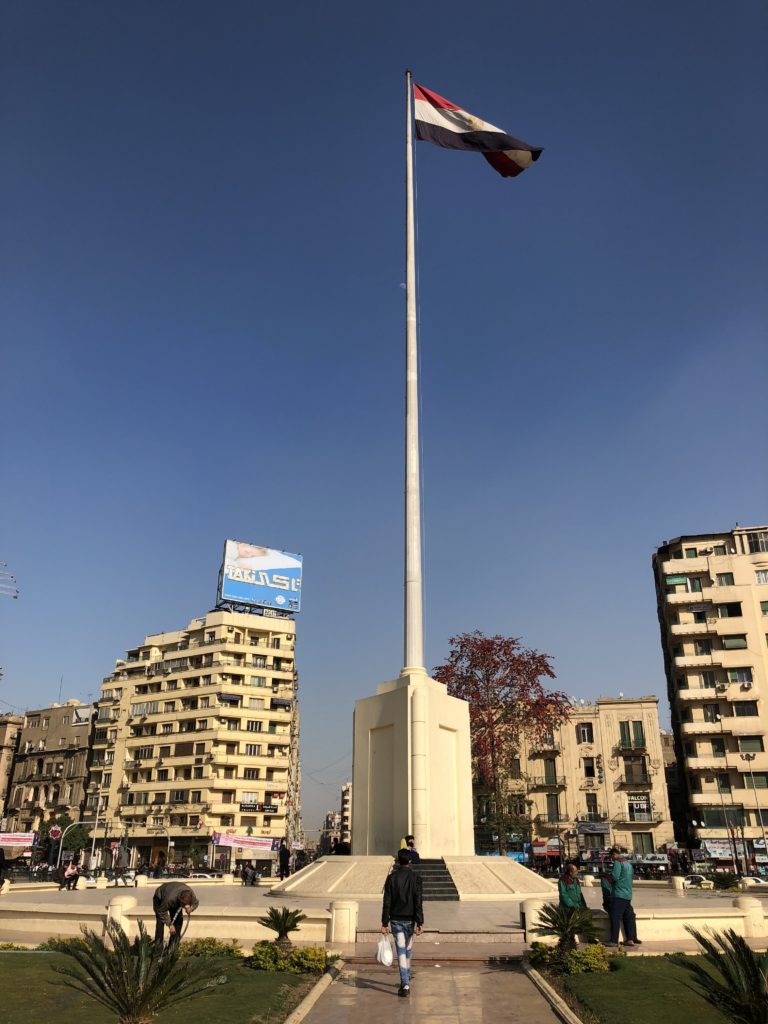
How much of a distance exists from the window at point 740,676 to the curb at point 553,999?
5183 cm

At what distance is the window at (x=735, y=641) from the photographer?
5800cm

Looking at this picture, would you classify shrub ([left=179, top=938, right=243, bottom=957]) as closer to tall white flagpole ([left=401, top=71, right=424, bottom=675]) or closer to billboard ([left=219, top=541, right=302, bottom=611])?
tall white flagpole ([left=401, top=71, right=424, bottom=675])

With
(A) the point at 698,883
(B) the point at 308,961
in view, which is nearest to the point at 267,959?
(B) the point at 308,961

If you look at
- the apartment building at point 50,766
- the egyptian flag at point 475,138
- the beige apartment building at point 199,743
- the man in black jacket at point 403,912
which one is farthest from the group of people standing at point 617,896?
the apartment building at point 50,766

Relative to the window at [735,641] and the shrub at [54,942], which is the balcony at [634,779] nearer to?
the window at [735,641]

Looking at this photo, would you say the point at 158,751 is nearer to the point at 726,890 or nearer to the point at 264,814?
the point at 264,814

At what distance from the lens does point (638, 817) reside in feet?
183

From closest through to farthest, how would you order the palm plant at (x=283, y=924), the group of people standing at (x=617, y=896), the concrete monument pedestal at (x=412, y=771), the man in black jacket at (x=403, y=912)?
the man in black jacket at (x=403, y=912)
the palm plant at (x=283, y=924)
the group of people standing at (x=617, y=896)
the concrete monument pedestal at (x=412, y=771)

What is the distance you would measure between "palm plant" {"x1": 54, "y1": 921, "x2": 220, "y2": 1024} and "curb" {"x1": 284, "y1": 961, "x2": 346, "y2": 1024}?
4.40 feet

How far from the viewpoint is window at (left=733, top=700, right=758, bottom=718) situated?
5584cm

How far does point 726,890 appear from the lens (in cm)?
2709

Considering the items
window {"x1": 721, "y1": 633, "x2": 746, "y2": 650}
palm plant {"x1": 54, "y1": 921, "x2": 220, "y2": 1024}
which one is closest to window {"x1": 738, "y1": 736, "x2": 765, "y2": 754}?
window {"x1": 721, "y1": 633, "x2": 746, "y2": 650}

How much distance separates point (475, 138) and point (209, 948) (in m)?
25.0

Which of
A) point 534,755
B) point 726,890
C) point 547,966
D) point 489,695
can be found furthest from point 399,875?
point 534,755
